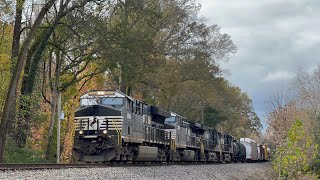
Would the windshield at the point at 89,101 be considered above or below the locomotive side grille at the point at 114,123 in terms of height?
above

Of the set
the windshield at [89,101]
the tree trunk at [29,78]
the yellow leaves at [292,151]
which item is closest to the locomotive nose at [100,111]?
the windshield at [89,101]

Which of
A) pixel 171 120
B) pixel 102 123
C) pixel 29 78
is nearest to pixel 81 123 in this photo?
pixel 102 123

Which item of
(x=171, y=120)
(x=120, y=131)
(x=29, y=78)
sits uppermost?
(x=29, y=78)

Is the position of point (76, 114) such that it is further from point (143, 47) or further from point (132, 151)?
point (143, 47)

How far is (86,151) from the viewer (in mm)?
23266

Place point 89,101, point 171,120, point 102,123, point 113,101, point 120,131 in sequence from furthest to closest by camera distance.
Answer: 1. point 171,120
2. point 89,101
3. point 113,101
4. point 102,123
5. point 120,131

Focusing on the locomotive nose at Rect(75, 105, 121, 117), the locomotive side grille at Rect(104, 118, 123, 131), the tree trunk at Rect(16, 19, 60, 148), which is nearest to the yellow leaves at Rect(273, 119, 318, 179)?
the locomotive side grille at Rect(104, 118, 123, 131)

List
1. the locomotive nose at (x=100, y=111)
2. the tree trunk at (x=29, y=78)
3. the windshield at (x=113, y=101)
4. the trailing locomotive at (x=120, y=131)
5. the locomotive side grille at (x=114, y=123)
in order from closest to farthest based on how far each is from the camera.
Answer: the trailing locomotive at (x=120, y=131) → the locomotive side grille at (x=114, y=123) → the locomotive nose at (x=100, y=111) → the windshield at (x=113, y=101) → the tree trunk at (x=29, y=78)

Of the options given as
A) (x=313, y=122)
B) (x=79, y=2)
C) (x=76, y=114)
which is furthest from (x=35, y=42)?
(x=313, y=122)

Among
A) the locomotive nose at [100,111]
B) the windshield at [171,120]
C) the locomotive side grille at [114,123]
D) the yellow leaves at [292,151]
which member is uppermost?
the windshield at [171,120]

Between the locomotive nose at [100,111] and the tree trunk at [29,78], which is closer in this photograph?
the locomotive nose at [100,111]

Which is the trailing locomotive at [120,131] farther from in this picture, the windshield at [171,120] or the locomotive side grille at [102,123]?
the windshield at [171,120]

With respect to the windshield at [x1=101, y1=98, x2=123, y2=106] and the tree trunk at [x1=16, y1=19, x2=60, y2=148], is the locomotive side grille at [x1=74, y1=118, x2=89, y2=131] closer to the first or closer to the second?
the windshield at [x1=101, y1=98, x2=123, y2=106]

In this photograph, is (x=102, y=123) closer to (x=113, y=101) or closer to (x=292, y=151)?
(x=113, y=101)
